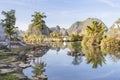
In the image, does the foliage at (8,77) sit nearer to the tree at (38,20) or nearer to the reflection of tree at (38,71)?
the reflection of tree at (38,71)

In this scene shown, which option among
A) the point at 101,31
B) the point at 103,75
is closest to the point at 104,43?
the point at 101,31

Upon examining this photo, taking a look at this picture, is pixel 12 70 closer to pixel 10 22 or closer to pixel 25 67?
pixel 25 67

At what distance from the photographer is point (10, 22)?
229 ft

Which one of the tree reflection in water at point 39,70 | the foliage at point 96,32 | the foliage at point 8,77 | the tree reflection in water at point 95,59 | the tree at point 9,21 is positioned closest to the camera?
the foliage at point 8,77

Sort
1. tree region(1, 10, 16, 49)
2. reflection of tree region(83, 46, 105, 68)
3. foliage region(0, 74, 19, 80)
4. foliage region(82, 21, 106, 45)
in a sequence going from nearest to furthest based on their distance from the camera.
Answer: foliage region(0, 74, 19, 80) → reflection of tree region(83, 46, 105, 68) → tree region(1, 10, 16, 49) → foliage region(82, 21, 106, 45)

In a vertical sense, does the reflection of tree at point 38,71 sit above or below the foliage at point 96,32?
below

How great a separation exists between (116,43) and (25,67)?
62836mm

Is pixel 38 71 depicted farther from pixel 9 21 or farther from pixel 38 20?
pixel 38 20

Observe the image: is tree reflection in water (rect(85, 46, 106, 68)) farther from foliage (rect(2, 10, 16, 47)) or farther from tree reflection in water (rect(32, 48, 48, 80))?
foliage (rect(2, 10, 16, 47))

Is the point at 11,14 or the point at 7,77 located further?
the point at 11,14

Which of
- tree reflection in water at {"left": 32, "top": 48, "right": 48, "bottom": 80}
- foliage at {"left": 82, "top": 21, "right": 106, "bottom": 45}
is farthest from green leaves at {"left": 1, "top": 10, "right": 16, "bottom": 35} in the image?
foliage at {"left": 82, "top": 21, "right": 106, "bottom": 45}

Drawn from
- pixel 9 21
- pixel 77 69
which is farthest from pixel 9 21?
pixel 77 69

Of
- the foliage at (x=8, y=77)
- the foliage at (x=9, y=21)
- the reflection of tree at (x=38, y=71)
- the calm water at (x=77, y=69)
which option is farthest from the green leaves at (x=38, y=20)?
the foliage at (x=8, y=77)

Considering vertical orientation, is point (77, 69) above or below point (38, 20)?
below
